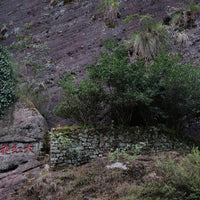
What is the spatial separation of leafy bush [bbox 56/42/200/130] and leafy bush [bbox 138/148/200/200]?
2120 millimetres

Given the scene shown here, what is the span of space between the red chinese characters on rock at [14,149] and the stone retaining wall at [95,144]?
4.34ft

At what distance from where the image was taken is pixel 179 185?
2967mm

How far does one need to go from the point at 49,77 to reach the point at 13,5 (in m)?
6.72

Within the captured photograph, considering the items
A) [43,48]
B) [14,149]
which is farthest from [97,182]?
[43,48]

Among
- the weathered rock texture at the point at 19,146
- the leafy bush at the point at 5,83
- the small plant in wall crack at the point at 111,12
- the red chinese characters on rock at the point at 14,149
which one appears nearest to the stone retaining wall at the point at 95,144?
the weathered rock texture at the point at 19,146

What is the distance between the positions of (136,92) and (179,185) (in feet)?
8.16

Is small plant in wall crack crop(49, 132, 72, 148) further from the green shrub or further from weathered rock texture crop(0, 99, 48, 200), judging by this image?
the green shrub

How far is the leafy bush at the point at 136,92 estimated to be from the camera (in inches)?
207

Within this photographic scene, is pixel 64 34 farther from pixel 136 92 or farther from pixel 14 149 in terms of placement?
pixel 136 92

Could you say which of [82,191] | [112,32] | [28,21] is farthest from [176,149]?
[28,21]

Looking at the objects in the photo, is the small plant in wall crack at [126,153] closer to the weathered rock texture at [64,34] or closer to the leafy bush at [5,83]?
the weathered rock texture at [64,34]

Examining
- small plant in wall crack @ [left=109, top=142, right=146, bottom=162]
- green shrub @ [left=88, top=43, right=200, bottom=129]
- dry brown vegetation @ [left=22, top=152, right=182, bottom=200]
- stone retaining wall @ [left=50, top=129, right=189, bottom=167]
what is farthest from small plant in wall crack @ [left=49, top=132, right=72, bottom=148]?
green shrub @ [left=88, top=43, right=200, bottom=129]

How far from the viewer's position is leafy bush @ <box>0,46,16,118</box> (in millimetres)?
6844

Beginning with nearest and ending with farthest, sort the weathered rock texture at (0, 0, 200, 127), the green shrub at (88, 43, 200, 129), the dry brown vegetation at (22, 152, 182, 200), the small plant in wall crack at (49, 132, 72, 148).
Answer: the dry brown vegetation at (22, 152, 182, 200), the small plant in wall crack at (49, 132, 72, 148), the green shrub at (88, 43, 200, 129), the weathered rock texture at (0, 0, 200, 127)
